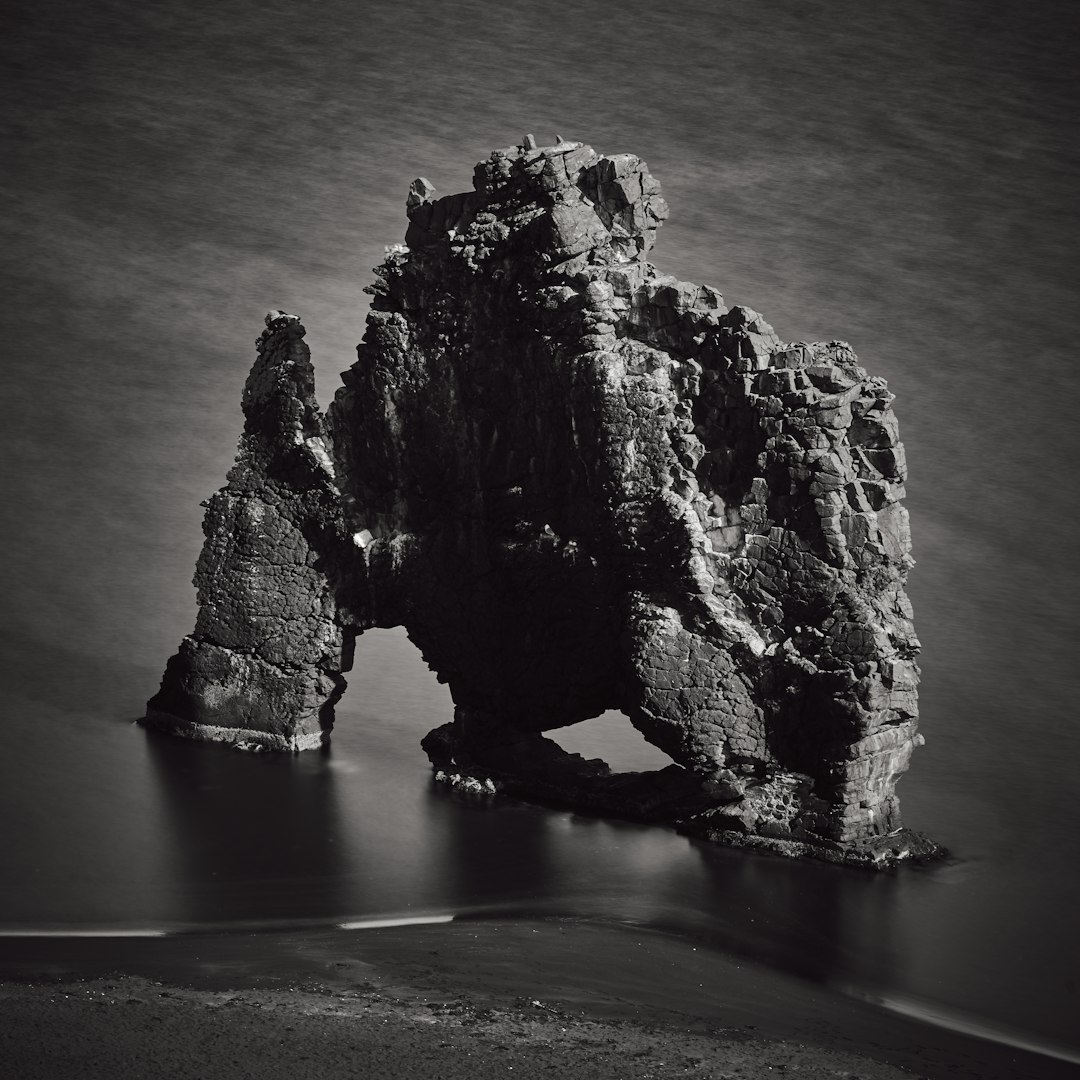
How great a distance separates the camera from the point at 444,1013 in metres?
11.1

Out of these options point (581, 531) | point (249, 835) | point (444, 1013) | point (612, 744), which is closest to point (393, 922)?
point (444, 1013)

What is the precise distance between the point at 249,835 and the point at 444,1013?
3.60m

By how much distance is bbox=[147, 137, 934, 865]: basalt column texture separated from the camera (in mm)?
13812

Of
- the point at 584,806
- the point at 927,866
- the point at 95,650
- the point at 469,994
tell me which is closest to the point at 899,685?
the point at 927,866

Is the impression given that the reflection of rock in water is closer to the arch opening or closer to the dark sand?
the dark sand

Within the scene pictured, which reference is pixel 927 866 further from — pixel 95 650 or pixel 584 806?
pixel 95 650

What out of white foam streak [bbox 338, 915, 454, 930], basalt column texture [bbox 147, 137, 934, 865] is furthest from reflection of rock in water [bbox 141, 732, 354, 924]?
basalt column texture [bbox 147, 137, 934, 865]

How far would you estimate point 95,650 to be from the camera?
60.9 feet

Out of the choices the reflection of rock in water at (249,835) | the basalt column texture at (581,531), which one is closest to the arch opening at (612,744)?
the basalt column texture at (581,531)

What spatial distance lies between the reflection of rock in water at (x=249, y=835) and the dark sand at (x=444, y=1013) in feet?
2.08

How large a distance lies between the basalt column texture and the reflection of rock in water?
564mm

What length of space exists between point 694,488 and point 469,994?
4.19 metres

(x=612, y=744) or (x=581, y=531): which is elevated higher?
(x=581, y=531)

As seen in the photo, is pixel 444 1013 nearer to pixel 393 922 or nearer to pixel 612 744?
pixel 393 922
